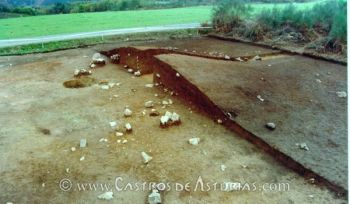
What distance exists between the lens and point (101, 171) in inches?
225

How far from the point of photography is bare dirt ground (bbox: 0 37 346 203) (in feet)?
16.9

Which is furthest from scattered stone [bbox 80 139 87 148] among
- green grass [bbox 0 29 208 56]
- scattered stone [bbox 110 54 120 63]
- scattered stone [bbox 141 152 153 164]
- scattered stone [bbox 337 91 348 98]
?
green grass [bbox 0 29 208 56]

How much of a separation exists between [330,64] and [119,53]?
647 cm

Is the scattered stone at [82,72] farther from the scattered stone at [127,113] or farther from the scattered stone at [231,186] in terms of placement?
the scattered stone at [231,186]

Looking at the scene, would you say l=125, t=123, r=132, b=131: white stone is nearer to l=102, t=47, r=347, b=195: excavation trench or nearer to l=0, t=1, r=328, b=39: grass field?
l=102, t=47, r=347, b=195: excavation trench

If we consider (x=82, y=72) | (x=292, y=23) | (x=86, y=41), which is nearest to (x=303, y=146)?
(x=82, y=72)

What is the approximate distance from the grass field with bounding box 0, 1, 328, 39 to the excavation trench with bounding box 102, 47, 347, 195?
380 inches

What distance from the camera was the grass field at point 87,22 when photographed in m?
20.8

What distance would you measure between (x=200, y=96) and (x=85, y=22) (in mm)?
17375

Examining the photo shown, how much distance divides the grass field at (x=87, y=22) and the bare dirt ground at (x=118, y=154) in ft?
41.1

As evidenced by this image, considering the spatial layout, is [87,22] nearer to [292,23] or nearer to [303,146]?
[292,23]

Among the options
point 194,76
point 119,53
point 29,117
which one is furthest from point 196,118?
point 119,53

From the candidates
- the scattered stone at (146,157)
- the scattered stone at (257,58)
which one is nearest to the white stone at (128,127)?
the scattered stone at (146,157)

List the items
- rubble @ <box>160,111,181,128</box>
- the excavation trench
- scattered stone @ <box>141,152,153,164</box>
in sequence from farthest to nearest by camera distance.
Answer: rubble @ <box>160,111,181,128</box>
scattered stone @ <box>141,152,153,164</box>
the excavation trench
